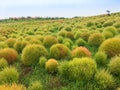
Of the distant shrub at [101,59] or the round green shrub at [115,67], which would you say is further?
the distant shrub at [101,59]

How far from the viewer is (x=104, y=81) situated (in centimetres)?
1011

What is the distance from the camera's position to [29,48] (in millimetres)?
13664

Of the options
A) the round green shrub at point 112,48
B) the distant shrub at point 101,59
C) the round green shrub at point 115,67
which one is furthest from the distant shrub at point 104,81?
the round green shrub at point 112,48

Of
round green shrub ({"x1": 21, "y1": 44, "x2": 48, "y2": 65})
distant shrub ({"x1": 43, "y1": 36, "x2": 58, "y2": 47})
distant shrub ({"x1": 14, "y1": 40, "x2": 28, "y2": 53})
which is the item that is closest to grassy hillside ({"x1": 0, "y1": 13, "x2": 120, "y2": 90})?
round green shrub ({"x1": 21, "y1": 44, "x2": 48, "y2": 65})

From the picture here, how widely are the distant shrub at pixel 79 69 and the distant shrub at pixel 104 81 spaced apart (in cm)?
37

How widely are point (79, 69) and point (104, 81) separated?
3.78 feet

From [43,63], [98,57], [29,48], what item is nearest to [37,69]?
[43,63]

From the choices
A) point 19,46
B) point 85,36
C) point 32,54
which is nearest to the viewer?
point 32,54

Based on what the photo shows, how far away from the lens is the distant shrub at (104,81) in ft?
33.0

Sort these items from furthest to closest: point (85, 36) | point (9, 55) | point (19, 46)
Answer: point (85, 36)
point (19, 46)
point (9, 55)

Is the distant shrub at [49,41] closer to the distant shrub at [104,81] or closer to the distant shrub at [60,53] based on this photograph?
the distant shrub at [60,53]

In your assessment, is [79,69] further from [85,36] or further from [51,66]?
[85,36]

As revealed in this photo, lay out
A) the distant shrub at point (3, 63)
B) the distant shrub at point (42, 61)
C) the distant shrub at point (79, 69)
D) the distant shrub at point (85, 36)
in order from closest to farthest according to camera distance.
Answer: the distant shrub at point (79, 69) → the distant shrub at point (42, 61) → the distant shrub at point (3, 63) → the distant shrub at point (85, 36)

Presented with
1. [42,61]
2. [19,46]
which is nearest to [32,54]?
[42,61]
